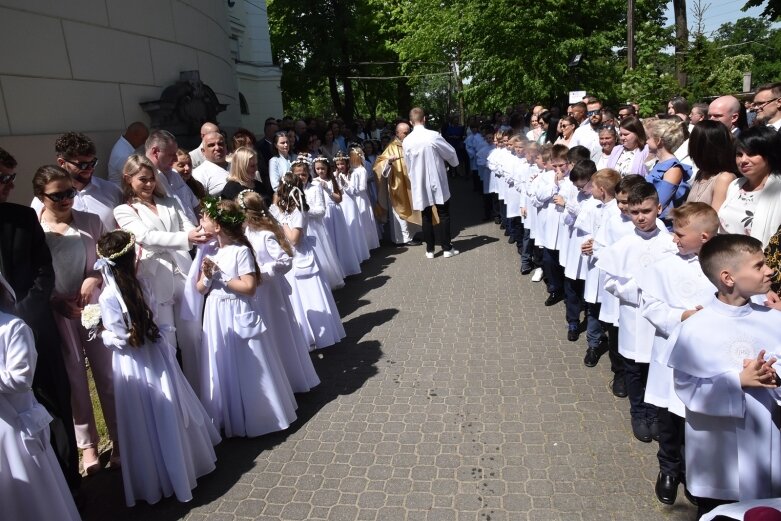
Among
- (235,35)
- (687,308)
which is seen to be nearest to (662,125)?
(687,308)

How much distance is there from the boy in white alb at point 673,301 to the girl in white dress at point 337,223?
5.23 m

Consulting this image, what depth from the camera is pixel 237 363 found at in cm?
427

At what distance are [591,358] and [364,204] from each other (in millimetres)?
5783

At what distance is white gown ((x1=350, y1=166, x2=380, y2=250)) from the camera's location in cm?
975

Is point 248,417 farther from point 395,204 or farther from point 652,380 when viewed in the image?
point 395,204

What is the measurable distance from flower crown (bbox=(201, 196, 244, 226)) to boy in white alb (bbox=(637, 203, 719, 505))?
2720 mm

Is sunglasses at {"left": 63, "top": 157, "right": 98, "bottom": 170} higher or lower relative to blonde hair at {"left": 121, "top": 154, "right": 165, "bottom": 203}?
higher

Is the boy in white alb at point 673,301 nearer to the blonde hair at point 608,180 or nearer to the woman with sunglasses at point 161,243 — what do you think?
the blonde hair at point 608,180

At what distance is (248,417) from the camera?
4.30m

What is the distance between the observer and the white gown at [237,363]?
419 cm

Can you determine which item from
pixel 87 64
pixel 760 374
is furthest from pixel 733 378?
pixel 87 64

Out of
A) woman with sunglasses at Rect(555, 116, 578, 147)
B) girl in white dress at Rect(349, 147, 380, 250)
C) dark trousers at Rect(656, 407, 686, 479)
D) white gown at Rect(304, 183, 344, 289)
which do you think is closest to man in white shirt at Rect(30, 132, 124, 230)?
white gown at Rect(304, 183, 344, 289)

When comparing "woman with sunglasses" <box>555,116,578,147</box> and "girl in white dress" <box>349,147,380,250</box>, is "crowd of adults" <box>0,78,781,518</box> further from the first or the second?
"girl in white dress" <box>349,147,380,250</box>

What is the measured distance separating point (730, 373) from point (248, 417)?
3.16m
